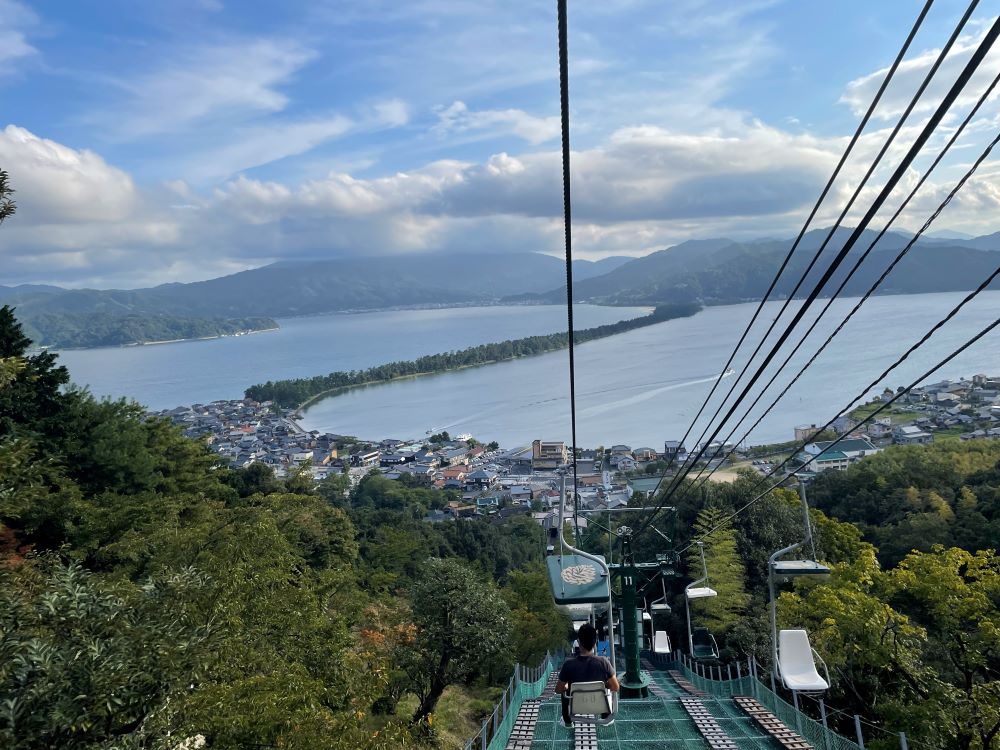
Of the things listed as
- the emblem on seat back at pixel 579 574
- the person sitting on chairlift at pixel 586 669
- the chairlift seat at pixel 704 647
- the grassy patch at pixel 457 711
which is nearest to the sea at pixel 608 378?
the chairlift seat at pixel 704 647

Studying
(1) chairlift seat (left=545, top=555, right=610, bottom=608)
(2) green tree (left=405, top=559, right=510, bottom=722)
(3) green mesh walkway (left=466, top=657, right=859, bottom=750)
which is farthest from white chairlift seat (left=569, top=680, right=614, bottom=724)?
(2) green tree (left=405, top=559, right=510, bottom=722)

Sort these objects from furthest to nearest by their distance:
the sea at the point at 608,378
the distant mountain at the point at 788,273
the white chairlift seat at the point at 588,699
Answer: the distant mountain at the point at 788,273 → the sea at the point at 608,378 → the white chairlift seat at the point at 588,699

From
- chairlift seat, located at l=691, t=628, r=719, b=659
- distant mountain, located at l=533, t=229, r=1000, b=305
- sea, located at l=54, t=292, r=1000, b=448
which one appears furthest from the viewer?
distant mountain, located at l=533, t=229, r=1000, b=305

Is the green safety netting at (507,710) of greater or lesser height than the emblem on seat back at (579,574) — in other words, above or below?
below

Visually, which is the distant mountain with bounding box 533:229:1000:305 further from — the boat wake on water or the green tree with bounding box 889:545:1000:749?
the green tree with bounding box 889:545:1000:749

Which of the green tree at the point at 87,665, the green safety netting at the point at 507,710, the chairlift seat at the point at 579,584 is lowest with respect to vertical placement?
the green safety netting at the point at 507,710

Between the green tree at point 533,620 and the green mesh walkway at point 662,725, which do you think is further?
the green tree at point 533,620

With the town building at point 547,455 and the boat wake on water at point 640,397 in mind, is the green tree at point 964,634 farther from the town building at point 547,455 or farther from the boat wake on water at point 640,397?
the boat wake on water at point 640,397

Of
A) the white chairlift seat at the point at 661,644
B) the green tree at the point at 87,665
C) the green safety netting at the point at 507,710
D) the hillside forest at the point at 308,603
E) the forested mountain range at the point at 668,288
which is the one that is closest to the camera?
the green tree at the point at 87,665
